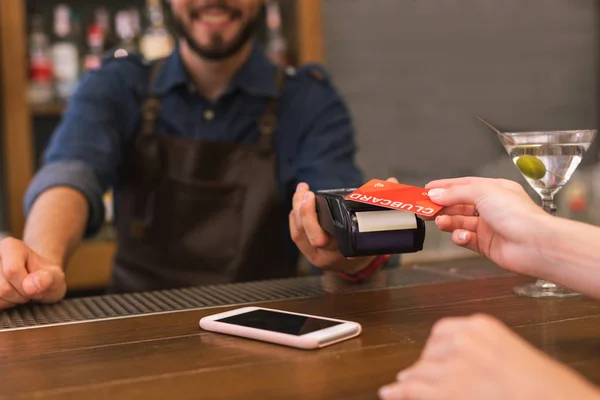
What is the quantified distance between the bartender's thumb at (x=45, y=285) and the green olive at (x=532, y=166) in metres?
0.76

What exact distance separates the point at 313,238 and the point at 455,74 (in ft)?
7.00

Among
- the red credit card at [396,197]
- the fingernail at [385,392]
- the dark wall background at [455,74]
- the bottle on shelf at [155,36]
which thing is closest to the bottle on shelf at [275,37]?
the dark wall background at [455,74]

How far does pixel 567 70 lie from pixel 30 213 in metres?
2.65

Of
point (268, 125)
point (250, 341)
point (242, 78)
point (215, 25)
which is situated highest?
point (215, 25)

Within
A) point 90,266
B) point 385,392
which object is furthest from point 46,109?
point 385,392

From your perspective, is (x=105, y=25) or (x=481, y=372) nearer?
(x=481, y=372)

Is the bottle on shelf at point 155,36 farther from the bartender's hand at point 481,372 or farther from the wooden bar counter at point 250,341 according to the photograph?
the bartender's hand at point 481,372

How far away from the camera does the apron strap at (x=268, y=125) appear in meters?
1.81

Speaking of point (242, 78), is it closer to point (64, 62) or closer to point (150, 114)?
point (150, 114)

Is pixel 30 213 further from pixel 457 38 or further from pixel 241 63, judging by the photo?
pixel 457 38

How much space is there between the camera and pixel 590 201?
3.04 m

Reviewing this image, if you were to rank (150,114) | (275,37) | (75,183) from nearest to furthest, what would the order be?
(75,183) < (150,114) < (275,37)

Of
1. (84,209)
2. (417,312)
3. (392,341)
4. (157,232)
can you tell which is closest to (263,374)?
(392,341)

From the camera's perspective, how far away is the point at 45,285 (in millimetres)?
1113
